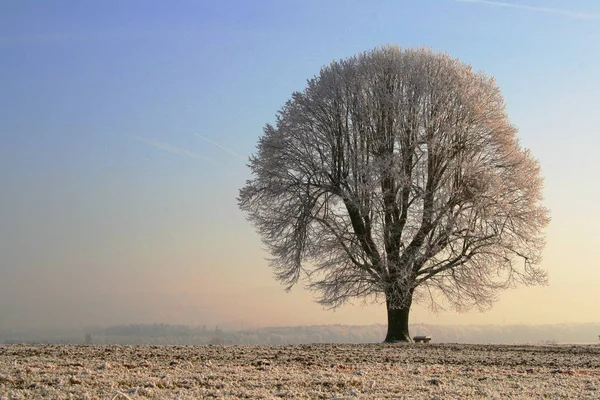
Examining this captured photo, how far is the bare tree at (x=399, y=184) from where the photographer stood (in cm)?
2761

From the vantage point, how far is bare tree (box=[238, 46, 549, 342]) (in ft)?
90.6

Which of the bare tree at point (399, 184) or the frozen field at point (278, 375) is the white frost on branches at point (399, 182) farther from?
the frozen field at point (278, 375)

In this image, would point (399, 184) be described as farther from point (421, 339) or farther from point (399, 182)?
point (421, 339)

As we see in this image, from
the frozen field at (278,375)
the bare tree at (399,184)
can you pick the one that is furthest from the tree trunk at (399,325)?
the frozen field at (278,375)

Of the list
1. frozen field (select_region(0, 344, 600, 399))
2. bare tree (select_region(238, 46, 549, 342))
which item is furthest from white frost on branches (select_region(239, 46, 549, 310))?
frozen field (select_region(0, 344, 600, 399))

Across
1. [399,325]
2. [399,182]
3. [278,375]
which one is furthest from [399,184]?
[278,375]

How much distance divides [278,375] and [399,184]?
15.8 metres

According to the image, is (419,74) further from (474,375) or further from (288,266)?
(474,375)

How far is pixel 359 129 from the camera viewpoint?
28656 mm

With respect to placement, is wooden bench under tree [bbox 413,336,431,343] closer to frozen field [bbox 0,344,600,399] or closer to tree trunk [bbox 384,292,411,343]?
tree trunk [bbox 384,292,411,343]

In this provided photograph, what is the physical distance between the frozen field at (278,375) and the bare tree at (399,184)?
28.4 feet

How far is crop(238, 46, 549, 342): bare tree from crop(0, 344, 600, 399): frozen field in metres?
8.66

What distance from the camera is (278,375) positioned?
12.6m

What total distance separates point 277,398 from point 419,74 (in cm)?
2129
